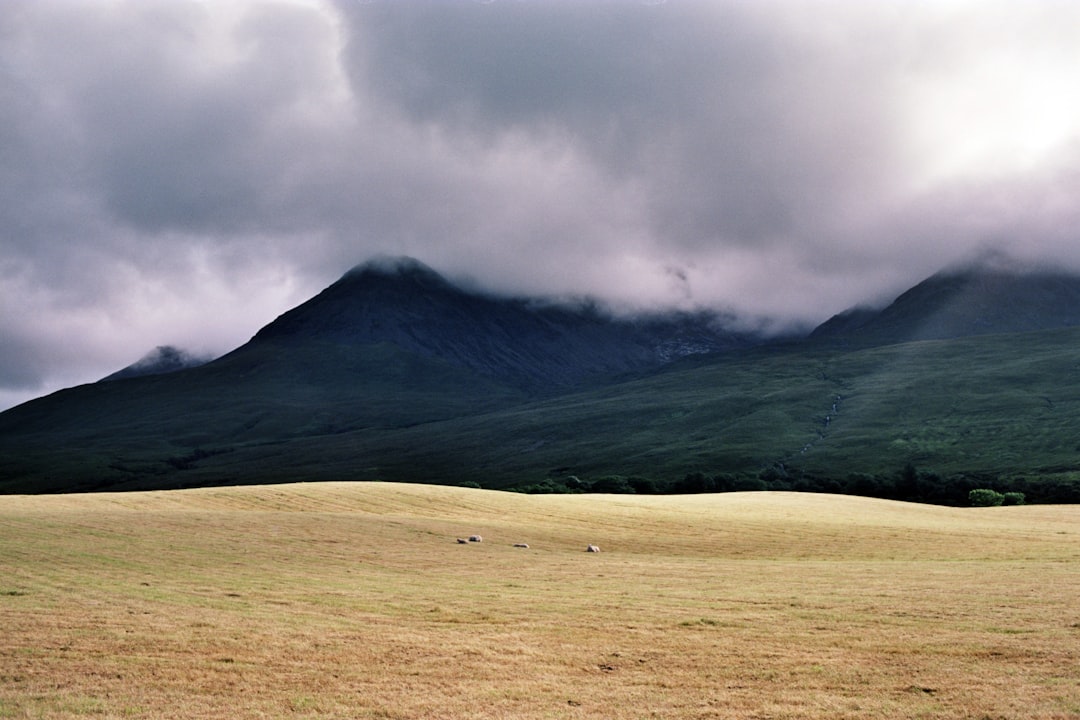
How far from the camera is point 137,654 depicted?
23891 mm

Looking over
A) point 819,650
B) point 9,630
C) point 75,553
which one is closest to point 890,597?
point 819,650

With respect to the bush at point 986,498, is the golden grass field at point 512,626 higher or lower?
higher

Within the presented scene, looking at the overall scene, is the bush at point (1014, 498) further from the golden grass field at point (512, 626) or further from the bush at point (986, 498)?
the golden grass field at point (512, 626)

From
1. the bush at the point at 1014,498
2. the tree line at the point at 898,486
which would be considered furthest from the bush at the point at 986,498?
the tree line at the point at 898,486

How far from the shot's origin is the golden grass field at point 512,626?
67.7ft

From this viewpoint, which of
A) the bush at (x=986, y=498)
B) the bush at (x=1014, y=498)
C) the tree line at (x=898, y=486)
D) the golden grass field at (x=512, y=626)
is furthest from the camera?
the tree line at (x=898, y=486)

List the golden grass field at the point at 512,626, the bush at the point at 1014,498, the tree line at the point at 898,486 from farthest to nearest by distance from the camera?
the tree line at the point at 898,486, the bush at the point at 1014,498, the golden grass field at the point at 512,626

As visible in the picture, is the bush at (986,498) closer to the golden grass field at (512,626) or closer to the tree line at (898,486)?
the tree line at (898,486)

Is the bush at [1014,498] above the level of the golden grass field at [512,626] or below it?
below

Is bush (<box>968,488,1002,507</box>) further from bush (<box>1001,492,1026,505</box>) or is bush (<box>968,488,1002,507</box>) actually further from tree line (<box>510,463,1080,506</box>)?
tree line (<box>510,463,1080,506</box>)

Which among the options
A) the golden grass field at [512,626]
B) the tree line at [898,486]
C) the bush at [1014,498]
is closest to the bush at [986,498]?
the bush at [1014,498]

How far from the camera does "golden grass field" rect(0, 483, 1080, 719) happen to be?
20.6 meters

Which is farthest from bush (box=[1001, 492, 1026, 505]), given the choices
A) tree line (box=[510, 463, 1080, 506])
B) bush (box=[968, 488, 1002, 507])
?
tree line (box=[510, 463, 1080, 506])

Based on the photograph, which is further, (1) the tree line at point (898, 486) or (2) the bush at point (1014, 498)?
(1) the tree line at point (898, 486)
